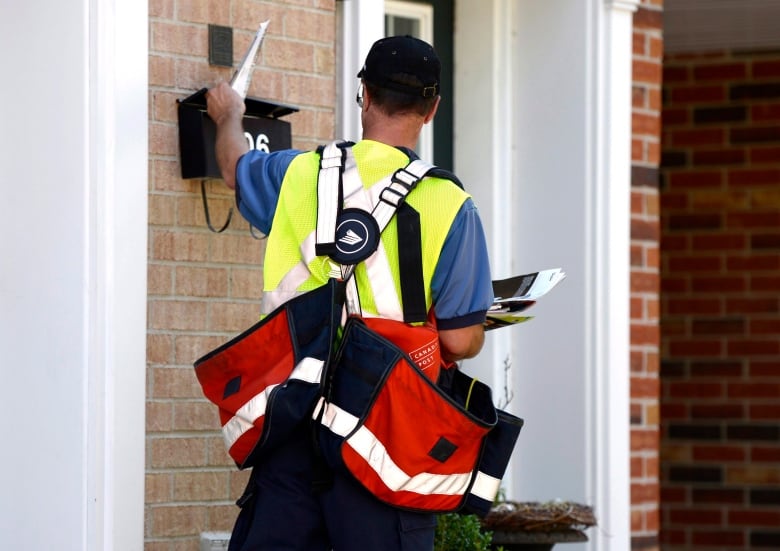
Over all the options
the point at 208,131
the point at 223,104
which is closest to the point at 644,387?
the point at 208,131

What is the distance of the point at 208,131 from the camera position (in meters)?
4.46

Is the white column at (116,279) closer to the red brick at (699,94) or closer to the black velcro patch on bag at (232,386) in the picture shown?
the black velcro patch on bag at (232,386)

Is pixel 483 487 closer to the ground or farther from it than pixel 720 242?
closer to the ground

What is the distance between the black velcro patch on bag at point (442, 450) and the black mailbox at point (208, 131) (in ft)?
4.45

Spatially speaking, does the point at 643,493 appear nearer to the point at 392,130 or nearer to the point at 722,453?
the point at 722,453

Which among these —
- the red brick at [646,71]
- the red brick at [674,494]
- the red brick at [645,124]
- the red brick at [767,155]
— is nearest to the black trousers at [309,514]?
the red brick at [645,124]

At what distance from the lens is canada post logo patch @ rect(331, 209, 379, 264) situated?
3482 millimetres

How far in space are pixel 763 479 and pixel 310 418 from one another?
16.9 feet

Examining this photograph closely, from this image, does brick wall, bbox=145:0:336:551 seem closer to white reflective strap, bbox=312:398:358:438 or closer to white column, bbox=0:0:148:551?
white column, bbox=0:0:148:551

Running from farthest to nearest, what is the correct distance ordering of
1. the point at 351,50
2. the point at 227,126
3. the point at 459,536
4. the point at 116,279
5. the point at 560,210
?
the point at 560,210 → the point at 351,50 → the point at 459,536 → the point at 116,279 → the point at 227,126

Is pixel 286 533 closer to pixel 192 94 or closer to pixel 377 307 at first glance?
pixel 377 307

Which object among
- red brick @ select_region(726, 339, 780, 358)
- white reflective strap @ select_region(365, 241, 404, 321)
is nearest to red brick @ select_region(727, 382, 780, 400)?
red brick @ select_region(726, 339, 780, 358)

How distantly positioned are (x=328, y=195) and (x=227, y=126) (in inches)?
28.4

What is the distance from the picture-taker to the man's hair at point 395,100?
3686mm
